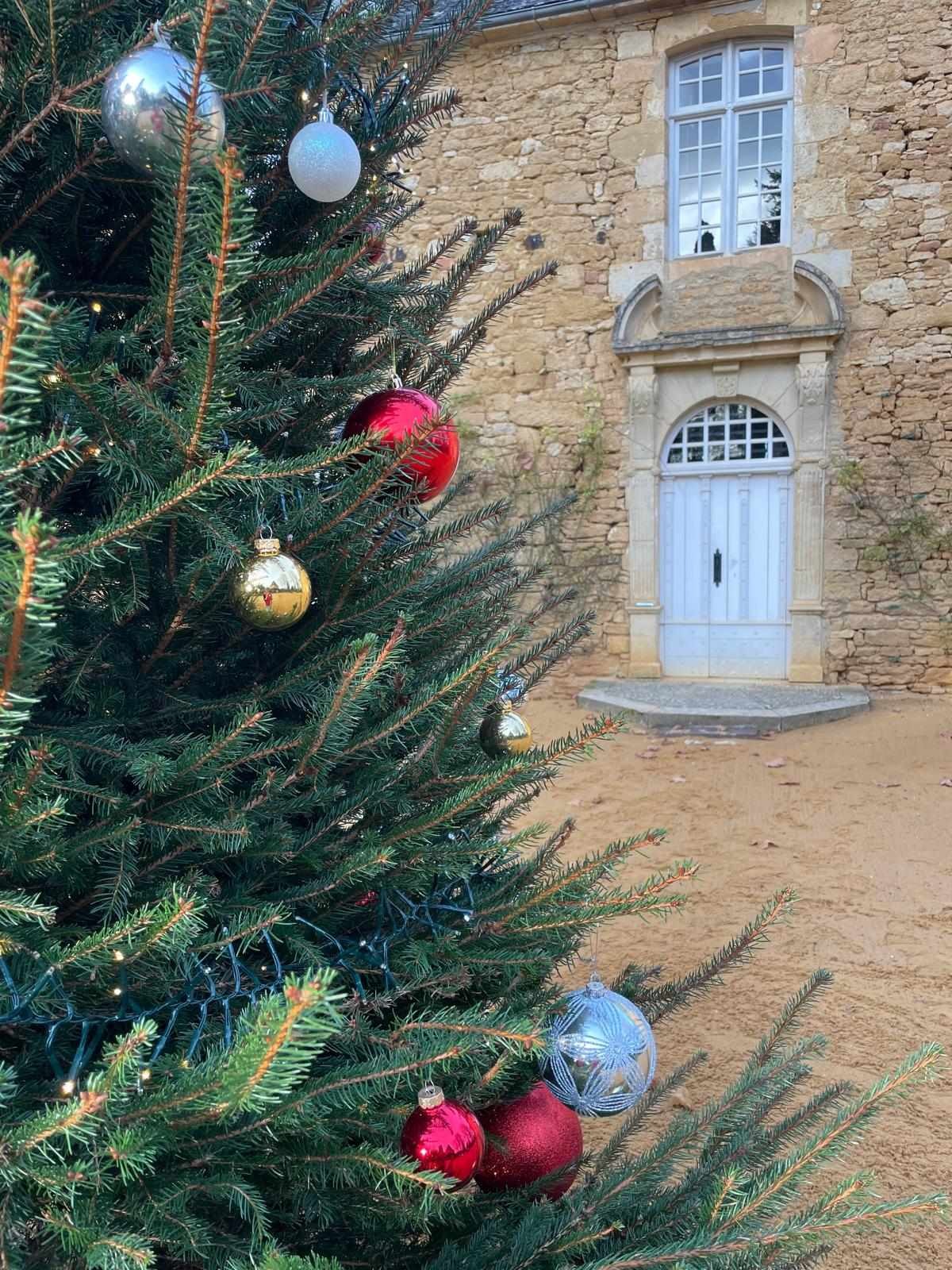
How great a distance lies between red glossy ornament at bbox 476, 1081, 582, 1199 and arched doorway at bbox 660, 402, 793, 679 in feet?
25.5

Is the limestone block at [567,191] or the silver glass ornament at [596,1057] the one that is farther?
the limestone block at [567,191]

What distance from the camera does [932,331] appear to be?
7844 mm

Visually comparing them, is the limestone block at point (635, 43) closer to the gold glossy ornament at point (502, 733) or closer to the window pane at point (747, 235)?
the window pane at point (747, 235)

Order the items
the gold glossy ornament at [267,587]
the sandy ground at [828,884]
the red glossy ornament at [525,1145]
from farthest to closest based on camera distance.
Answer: the sandy ground at [828,884] < the red glossy ornament at [525,1145] < the gold glossy ornament at [267,587]

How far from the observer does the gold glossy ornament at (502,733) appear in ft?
5.22

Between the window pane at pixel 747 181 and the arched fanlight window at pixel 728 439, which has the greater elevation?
the window pane at pixel 747 181

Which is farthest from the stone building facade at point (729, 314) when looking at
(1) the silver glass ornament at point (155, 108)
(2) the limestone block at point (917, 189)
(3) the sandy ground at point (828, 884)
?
(1) the silver glass ornament at point (155, 108)

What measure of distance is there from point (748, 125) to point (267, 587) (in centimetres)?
929

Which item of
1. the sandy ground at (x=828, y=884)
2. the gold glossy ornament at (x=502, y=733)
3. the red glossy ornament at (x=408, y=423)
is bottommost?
the sandy ground at (x=828, y=884)

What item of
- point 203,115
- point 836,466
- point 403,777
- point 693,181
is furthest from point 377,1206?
point 693,181

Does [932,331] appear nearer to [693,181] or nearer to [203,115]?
[693,181]

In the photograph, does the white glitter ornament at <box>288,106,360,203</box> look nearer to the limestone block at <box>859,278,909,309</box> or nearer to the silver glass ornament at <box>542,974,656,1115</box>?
the silver glass ornament at <box>542,974,656,1115</box>

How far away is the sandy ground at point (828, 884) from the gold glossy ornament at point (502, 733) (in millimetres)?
1752

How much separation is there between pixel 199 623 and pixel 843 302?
27.7 feet
